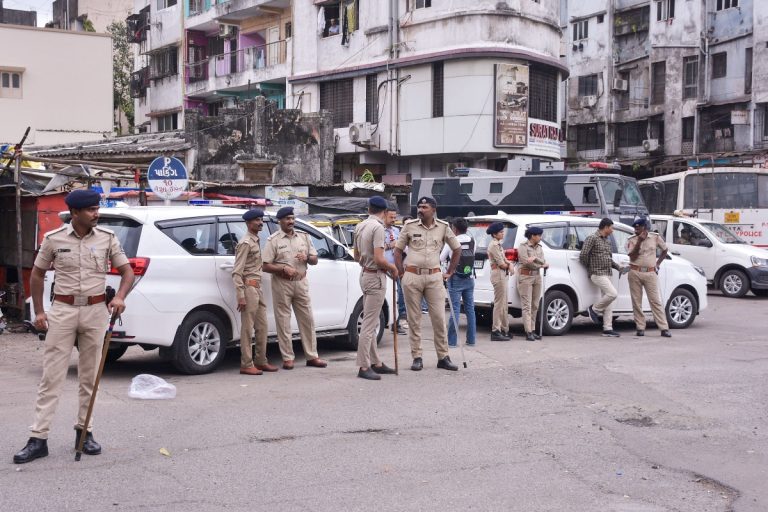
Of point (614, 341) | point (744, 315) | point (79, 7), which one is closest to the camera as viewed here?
point (614, 341)

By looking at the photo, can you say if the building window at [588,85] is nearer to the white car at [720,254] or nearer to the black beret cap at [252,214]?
the white car at [720,254]

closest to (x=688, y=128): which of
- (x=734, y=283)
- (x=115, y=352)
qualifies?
(x=734, y=283)

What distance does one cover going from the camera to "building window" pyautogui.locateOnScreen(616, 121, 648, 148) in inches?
1721

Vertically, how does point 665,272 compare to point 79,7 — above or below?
below

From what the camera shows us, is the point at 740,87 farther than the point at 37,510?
Yes

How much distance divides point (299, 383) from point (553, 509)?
14.6ft

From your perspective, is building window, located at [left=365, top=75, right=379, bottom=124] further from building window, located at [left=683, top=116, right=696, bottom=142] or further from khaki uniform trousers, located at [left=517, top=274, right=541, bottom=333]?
khaki uniform trousers, located at [left=517, top=274, right=541, bottom=333]

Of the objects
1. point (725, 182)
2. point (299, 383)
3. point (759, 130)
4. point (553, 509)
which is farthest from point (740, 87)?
point (553, 509)

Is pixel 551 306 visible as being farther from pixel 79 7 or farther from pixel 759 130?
pixel 79 7

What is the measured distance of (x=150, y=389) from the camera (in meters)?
8.58

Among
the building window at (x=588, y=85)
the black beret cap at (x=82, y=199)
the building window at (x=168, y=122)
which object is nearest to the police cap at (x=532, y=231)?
the black beret cap at (x=82, y=199)

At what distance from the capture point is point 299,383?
940 centimetres

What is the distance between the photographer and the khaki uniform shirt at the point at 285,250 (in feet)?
32.8

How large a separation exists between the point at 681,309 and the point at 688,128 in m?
28.6
